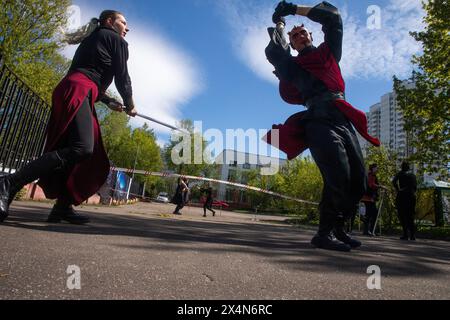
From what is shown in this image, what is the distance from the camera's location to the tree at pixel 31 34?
13.5 meters

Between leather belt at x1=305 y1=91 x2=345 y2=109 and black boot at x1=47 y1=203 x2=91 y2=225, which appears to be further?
black boot at x1=47 y1=203 x2=91 y2=225

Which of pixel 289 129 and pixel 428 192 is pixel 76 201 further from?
pixel 428 192

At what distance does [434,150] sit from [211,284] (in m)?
15.1

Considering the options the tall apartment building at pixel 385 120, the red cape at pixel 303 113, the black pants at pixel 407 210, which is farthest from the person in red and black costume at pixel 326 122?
the tall apartment building at pixel 385 120

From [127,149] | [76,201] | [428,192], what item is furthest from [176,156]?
[76,201]

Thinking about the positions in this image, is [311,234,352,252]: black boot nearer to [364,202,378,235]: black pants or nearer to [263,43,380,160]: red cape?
[263,43,380,160]: red cape

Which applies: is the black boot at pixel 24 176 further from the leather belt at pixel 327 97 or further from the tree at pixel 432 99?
the tree at pixel 432 99

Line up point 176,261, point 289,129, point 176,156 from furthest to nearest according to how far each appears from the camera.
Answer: point 176,156 < point 289,129 < point 176,261

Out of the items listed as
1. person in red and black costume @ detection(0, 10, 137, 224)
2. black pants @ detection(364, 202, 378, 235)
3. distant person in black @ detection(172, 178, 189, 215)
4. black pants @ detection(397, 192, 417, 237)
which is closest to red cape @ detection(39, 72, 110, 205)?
person in red and black costume @ detection(0, 10, 137, 224)

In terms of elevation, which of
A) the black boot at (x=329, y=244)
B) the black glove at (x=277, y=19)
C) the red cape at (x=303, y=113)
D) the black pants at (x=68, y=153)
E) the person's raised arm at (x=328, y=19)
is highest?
the black glove at (x=277, y=19)

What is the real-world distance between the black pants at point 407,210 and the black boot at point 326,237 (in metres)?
5.73

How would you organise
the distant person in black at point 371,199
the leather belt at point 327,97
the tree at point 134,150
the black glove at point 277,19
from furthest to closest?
the tree at point 134,150 → the distant person in black at point 371,199 → the black glove at point 277,19 → the leather belt at point 327,97

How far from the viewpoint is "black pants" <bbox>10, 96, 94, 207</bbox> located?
8.94 ft
